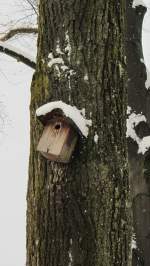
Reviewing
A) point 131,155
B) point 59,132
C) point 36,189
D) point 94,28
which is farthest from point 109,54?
point 131,155

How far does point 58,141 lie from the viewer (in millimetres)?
2086

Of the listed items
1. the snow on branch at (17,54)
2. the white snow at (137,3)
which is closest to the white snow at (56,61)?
the snow on branch at (17,54)

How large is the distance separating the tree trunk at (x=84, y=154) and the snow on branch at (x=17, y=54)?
6.94 feet

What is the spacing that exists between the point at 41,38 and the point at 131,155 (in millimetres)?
2491

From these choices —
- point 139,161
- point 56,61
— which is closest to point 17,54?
point 139,161

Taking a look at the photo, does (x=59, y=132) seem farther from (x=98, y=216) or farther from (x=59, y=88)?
(x=98, y=216)

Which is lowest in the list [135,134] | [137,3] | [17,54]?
→ [135,134]

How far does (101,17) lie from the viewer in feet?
7.14

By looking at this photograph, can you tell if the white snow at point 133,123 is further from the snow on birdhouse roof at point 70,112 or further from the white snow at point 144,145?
the snow on birdhouse roof at point 70,112

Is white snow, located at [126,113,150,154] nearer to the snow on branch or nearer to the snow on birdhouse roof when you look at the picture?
the snow on branch

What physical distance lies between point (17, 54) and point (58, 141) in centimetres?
248

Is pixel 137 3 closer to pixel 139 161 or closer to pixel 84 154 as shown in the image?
pixel 139 161

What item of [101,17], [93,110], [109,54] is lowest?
[93,110]

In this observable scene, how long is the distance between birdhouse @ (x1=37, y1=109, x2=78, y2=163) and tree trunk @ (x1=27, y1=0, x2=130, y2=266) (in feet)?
0.17
